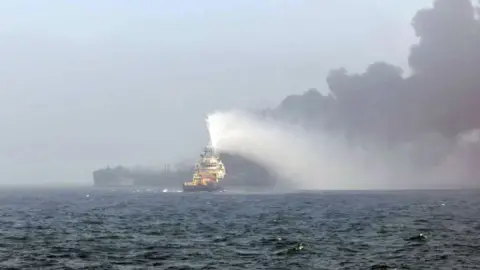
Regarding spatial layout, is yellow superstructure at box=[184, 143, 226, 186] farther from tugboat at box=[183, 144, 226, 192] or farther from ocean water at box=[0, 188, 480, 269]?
ocean water at box=[0, 188, 480, 269]

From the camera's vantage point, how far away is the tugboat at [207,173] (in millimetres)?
182875

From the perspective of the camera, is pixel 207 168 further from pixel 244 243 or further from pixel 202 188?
pixel 244 243

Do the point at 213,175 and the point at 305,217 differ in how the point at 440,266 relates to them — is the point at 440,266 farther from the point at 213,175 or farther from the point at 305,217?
the point at 213,175

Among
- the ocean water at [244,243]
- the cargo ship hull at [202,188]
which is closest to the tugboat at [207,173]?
the cargo ship hull at [202,188]

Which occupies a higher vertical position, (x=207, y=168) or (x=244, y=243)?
(x=207, y=168)

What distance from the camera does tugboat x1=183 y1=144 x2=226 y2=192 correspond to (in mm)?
182875

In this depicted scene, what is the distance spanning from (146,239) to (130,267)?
51.9 feet

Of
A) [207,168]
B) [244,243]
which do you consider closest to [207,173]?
[207,168]

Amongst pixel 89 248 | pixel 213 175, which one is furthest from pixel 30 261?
pixel 213 175

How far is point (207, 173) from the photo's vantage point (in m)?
185

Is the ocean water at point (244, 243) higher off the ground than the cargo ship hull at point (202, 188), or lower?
lower

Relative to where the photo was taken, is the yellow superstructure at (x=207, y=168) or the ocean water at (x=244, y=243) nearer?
the ocean water at (x=244, y=243)

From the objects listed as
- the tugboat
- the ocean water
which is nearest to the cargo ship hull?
the tugboat

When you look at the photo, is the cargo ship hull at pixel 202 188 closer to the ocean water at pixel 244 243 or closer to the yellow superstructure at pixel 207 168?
the yellow superstructure at pixel 207 168
